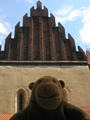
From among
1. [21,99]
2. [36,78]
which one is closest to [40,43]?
[36,78]

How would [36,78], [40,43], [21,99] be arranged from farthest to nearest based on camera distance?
1. [40,43]
2. [36,78]
3. [21,99]

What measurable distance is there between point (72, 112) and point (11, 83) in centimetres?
699

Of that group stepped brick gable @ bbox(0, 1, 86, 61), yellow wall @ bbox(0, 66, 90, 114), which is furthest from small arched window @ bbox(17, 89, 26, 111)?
stepped brick gable @ bbox(0, 1, 86, 61)

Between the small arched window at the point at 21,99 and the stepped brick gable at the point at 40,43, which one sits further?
the stepped brick gable at the point at 40,43

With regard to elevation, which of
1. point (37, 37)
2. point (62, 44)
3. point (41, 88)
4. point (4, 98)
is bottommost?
point (4, 98)

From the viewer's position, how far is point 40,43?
10.3 meters

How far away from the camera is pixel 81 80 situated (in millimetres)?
9273

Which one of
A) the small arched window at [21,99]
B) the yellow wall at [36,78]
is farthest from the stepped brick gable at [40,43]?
the small arched window at [21,99]

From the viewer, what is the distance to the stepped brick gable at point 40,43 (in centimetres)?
997

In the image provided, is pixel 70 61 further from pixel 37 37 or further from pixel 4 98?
pixel 4 98

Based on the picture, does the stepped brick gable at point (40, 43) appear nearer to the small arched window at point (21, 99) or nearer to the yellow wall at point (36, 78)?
the yellow wall at point (36, 78)

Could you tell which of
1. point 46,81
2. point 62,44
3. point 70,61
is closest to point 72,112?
point 46,81

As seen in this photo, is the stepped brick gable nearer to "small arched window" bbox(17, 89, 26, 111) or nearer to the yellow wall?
the yellow wall

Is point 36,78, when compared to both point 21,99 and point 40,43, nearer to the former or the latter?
point 21,99
